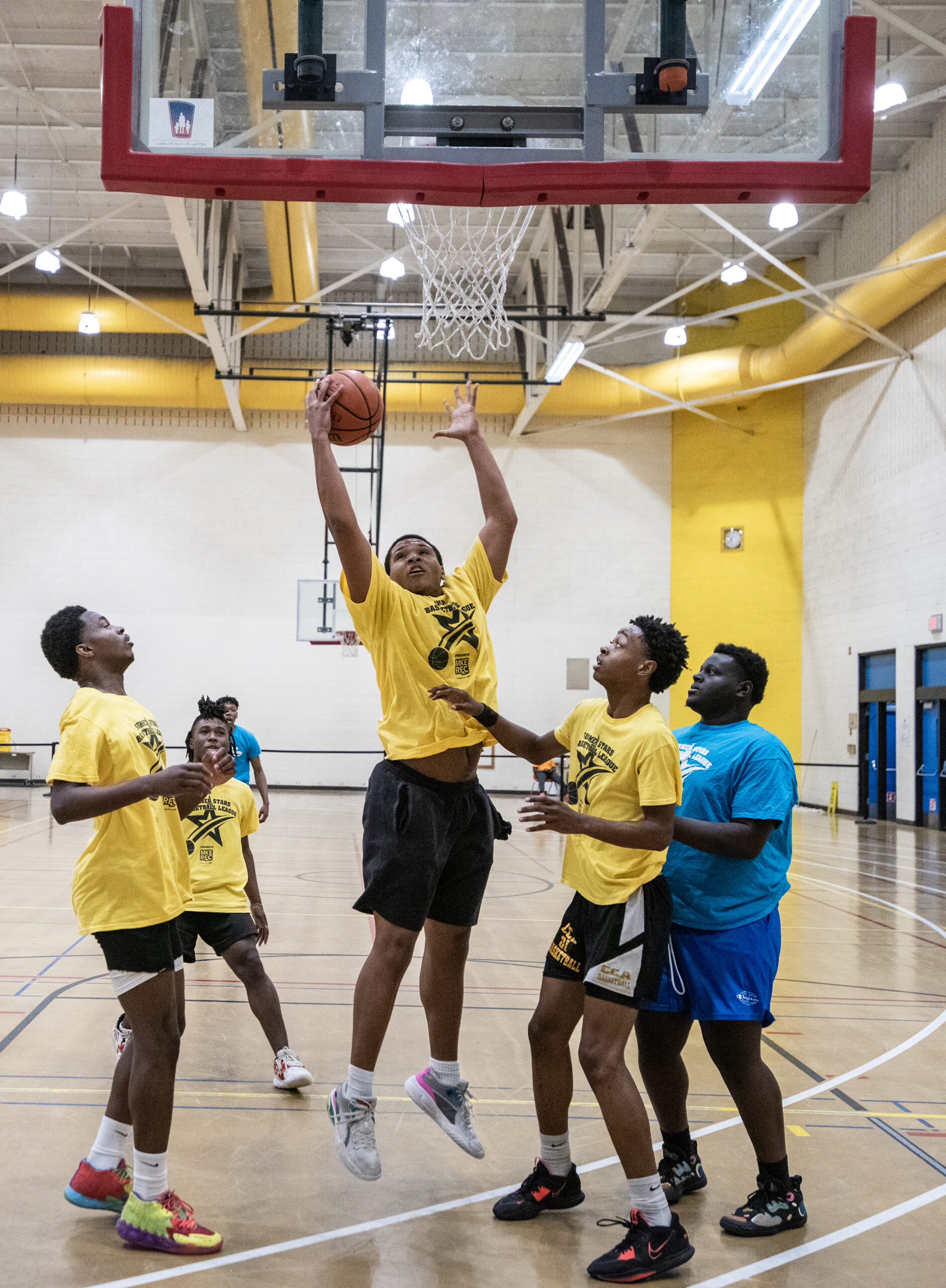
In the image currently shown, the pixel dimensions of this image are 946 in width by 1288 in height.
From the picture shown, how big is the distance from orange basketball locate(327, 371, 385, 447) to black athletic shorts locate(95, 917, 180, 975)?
1.61 meters

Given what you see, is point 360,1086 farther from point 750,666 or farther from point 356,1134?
point 750,666

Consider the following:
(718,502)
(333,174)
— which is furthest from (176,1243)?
(718,502)

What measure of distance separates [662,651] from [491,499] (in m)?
0.88

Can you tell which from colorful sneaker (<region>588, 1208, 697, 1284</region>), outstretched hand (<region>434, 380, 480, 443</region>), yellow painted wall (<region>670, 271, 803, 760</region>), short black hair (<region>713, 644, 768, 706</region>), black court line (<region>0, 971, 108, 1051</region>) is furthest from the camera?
yellow painted wall (<region>670, 271, 803, 760</region>)

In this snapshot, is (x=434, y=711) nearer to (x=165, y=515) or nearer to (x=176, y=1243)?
(x=176, y=1243)

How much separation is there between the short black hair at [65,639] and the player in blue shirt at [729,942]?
180 cm

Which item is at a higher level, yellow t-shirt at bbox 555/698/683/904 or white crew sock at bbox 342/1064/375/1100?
yellow t-shirt at bbox 555/698/683/904

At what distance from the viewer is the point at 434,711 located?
340 centimetres

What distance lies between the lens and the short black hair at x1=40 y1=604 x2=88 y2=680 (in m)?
3.18

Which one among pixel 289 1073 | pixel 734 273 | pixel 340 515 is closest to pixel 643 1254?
pixel 289 1073

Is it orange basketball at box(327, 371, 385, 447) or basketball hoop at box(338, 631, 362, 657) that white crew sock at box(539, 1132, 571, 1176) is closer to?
orange basketball at box(327, 371, 385, 447)

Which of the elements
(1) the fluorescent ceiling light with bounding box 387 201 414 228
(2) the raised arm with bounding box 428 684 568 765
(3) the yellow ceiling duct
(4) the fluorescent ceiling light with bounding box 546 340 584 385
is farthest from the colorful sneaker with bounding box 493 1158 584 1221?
(4) the fluorescent ceiling light with bounding box 546 340 584 385

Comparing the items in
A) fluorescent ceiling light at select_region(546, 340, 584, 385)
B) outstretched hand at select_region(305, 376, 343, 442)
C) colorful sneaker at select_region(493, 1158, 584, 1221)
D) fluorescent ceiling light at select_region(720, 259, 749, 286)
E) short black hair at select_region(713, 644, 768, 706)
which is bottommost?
colorful sneaker at select_region(493, 1158, 584, 1221)

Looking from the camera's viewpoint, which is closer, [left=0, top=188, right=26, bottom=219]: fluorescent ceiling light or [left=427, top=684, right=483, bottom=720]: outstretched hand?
[left=427, top=684, right=483, bottom=720]: outstretched hand
